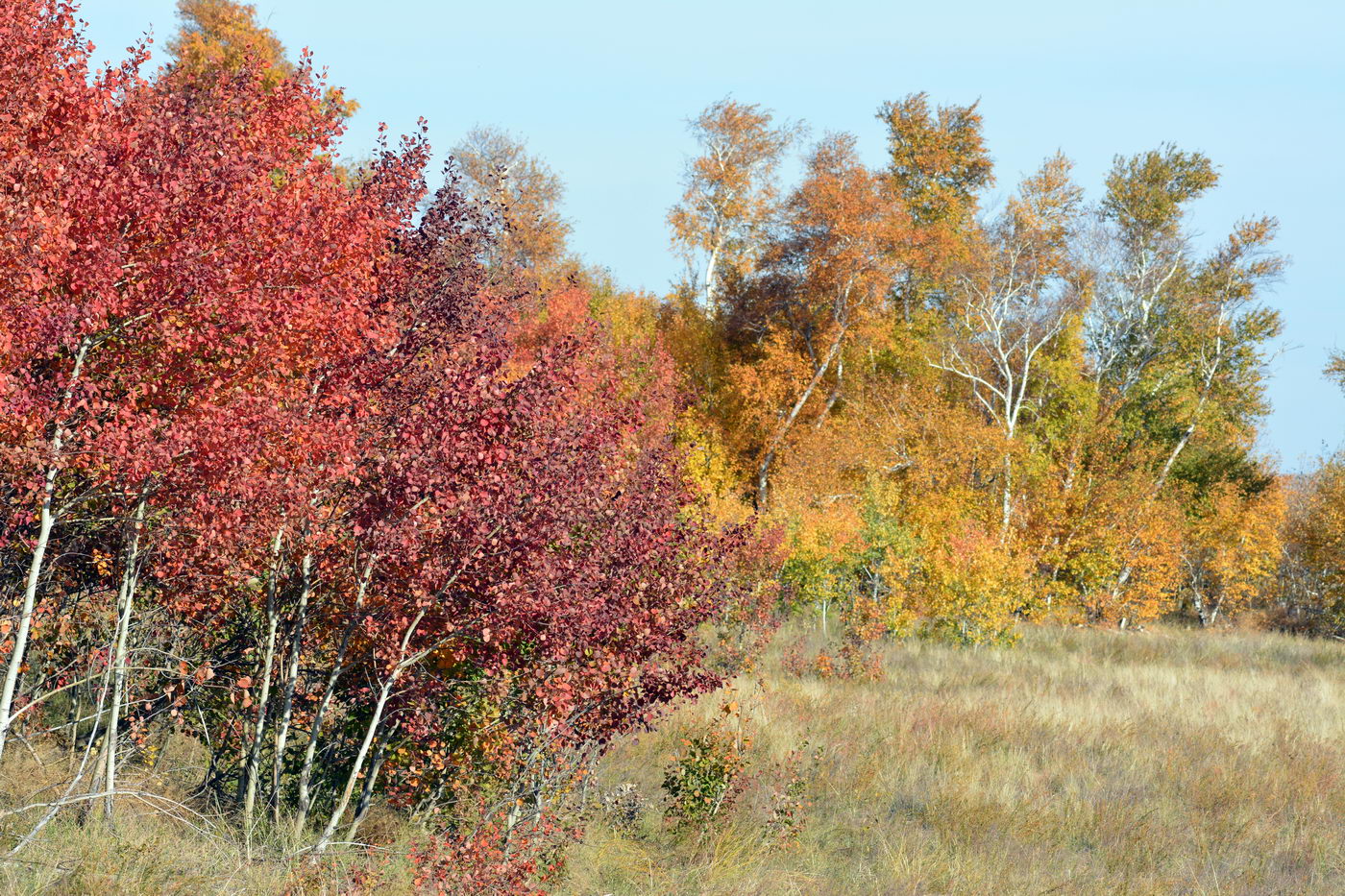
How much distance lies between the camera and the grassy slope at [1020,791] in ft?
32.3

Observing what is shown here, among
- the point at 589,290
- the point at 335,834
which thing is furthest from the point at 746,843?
the point at 589,290

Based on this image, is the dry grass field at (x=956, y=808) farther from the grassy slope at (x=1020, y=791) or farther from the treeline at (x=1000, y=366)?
the treeline at (x=1000, y=366)

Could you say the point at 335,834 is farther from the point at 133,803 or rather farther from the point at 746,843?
the point at 746,843

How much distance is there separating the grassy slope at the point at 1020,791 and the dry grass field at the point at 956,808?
33 millimetres

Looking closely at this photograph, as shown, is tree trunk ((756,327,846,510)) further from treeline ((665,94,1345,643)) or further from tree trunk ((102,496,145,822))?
tree trunk ((102,496,145,822))

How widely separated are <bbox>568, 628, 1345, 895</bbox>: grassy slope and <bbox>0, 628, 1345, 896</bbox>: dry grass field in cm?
3

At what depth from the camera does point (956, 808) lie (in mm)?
11812

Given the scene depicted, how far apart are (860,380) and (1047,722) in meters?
20.0

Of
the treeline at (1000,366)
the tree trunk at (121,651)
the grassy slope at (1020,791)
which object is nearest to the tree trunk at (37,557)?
the tree trunk at (121,651)

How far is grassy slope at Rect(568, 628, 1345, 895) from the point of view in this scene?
32.3ft

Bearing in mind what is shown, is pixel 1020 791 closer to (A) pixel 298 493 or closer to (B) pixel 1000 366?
(A) pixel 298 493

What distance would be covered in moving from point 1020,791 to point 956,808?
1.41 metres

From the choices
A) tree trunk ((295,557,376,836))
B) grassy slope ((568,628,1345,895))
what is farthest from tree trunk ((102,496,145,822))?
grassy slope ((568,628,1345,895))

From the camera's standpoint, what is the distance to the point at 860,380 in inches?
1388
